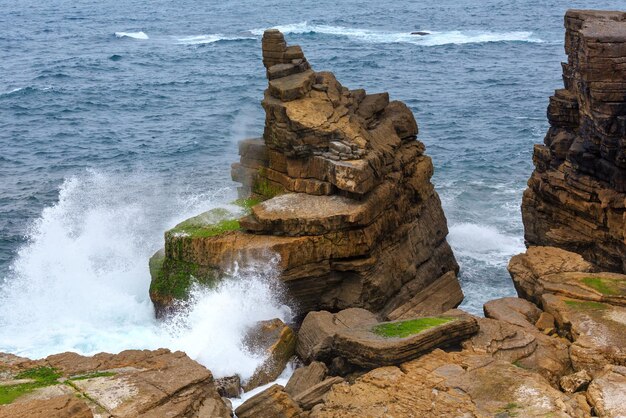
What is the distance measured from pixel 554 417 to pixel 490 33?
67.6m

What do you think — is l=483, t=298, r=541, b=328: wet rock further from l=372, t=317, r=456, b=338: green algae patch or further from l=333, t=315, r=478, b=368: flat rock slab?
l=372, t=317, r=456, b=338: green algae patch

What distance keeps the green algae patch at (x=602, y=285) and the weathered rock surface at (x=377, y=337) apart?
3.79 metres

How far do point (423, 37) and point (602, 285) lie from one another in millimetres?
58606

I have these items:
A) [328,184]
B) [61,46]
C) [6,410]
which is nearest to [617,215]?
[328,184]

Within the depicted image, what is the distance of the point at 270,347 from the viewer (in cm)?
2347

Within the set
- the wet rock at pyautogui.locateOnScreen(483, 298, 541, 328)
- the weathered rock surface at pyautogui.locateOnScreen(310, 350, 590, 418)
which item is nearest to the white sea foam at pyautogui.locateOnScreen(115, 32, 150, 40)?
the wet rock at pyautogui.locateOnScreen(483, 298, 541, 328)

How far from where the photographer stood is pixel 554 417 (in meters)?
17.7

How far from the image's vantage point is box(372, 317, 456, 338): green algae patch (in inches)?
838

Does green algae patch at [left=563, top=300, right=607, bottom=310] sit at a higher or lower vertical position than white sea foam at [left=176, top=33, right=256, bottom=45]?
higher

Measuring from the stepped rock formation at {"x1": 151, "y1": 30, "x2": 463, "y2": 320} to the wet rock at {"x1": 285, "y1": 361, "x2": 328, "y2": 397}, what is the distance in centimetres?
433

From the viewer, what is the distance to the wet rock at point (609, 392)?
1808cm

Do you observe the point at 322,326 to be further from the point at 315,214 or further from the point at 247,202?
the point at 247,202

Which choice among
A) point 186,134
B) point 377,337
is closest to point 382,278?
point 377,337

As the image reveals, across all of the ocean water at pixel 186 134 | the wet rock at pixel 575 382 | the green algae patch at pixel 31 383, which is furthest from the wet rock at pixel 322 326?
the green algae patch at pixel 31 383
